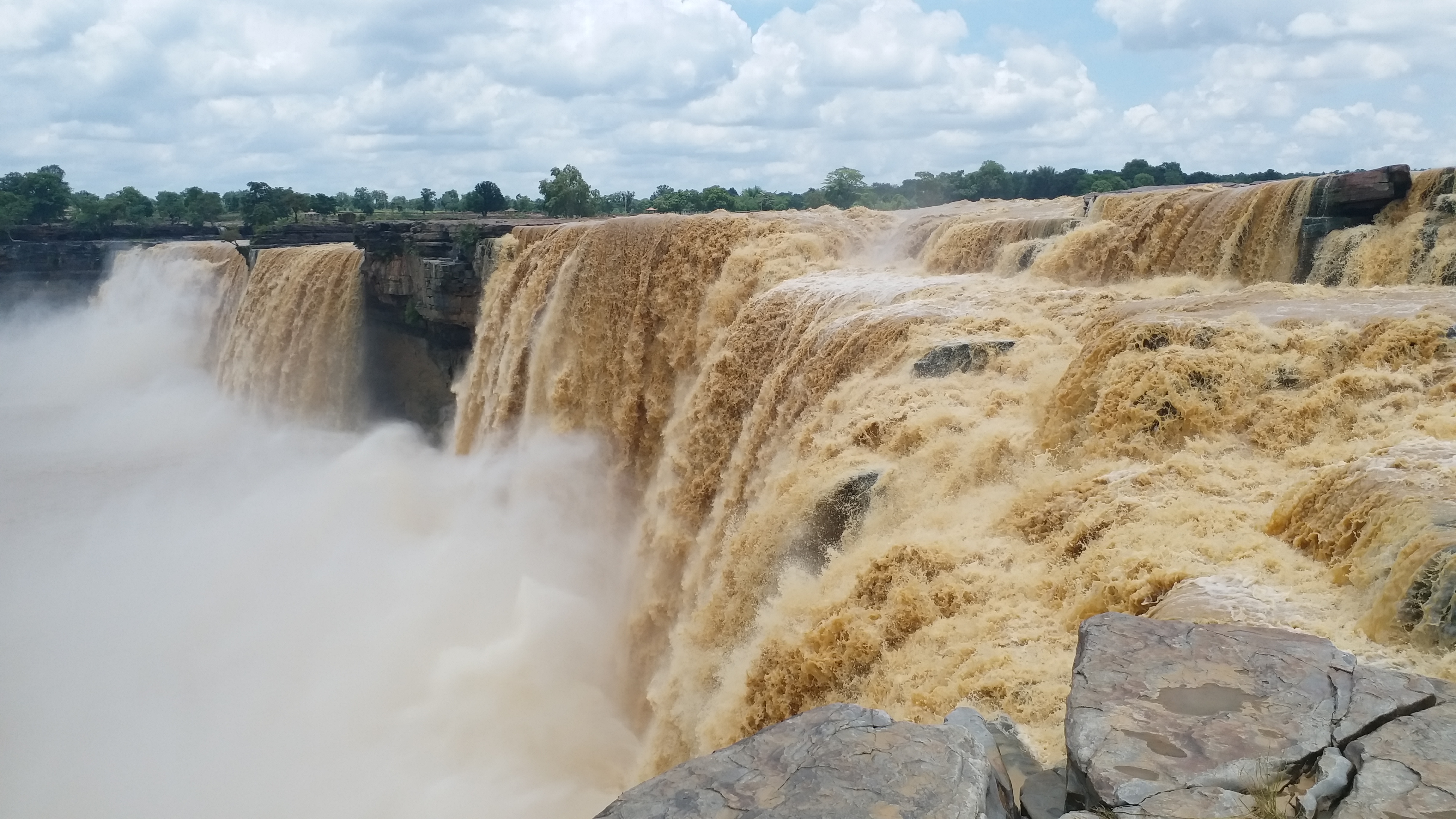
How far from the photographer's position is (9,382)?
122 feet

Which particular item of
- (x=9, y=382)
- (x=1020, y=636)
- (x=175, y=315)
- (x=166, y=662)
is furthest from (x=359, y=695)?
(x=9, y=382)

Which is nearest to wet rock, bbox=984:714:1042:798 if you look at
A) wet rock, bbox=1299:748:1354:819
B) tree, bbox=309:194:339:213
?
wet rock, bbox=1299:748:1354:819

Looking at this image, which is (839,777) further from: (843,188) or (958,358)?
(843,188)

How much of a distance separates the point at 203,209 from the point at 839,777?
200 feet

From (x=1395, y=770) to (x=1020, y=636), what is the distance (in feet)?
7.14

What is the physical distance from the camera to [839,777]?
11.1 ft

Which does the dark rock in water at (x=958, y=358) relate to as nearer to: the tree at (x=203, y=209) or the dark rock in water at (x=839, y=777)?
the dark rock in water at (x=839, y=777)

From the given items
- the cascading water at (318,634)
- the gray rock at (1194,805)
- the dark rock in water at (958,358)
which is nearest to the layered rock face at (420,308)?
the cascading water at (318,634)

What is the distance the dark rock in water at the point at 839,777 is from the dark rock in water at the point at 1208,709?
38cm

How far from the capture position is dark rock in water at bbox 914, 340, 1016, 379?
337 inches

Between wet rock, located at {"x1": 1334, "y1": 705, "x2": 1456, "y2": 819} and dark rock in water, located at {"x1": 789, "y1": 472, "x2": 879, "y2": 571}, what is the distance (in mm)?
4053

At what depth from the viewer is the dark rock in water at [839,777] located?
3248 mm

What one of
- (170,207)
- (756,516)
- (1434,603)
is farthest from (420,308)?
(170,207)

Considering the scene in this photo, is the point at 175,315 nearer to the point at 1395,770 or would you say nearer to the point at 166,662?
the point at 166,662
